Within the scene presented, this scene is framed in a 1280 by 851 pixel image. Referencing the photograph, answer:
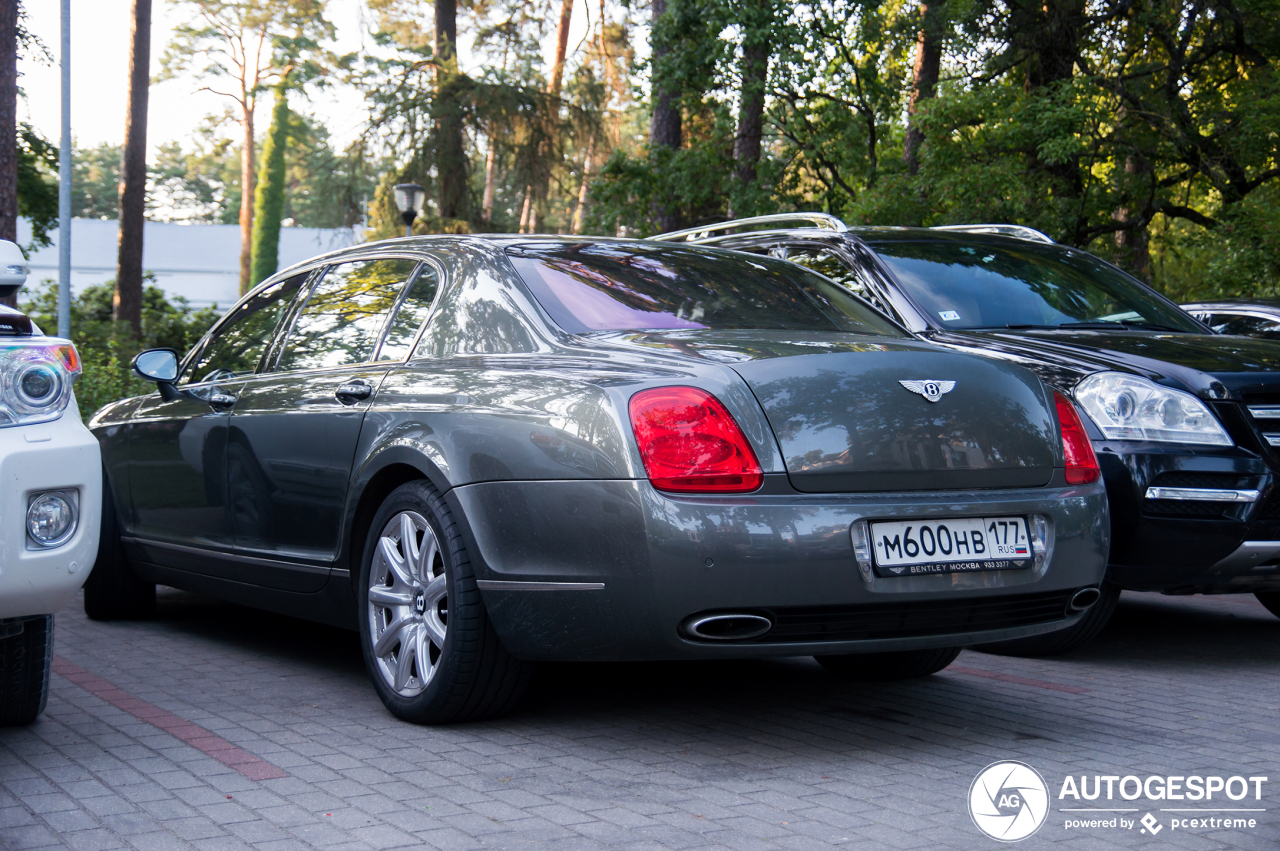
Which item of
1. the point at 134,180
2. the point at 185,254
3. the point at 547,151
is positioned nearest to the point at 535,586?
the point at 134,180

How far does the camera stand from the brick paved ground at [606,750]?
322 centimetres

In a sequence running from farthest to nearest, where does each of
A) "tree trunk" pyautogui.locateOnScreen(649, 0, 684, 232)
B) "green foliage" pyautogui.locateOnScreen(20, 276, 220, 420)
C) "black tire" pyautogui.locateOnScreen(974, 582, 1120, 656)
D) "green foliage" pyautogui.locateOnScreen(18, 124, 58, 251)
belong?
"green foliage" pyautogui.locateOnScreen(18, 124, 58, 251) → "tree trunk" pyautogui.locateOnScreen(649, 0, 684, 232) → "green foliage" pyautogui.locateOnScreen(20, 276, 220, 420) → "black tire" pyautogui.locateOnScreen(974, 582, 1120, 656)

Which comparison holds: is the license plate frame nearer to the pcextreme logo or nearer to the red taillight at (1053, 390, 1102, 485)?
the red taillight at (1053, 390, 1102, 485)

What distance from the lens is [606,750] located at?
3.99 metres

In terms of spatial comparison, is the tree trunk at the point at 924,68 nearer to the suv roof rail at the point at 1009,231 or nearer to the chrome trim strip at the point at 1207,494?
the suv roof rail at the point at 1009,231

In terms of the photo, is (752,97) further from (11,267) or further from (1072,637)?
(11,267)

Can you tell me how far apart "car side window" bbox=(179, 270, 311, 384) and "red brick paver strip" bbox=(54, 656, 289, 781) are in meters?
1.30

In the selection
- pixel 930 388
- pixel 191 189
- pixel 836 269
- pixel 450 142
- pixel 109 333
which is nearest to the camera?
pixel 930 388

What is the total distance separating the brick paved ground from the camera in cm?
322

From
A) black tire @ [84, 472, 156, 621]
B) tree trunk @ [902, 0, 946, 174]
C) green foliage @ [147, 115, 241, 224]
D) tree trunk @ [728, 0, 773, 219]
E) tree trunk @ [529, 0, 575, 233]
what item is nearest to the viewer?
black tire @ [84, 472, 156, 621]

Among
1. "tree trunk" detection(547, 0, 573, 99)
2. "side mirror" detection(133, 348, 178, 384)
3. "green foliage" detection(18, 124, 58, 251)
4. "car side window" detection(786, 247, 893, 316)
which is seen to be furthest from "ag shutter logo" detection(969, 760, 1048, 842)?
"tree trunk" detection(547, 0, 573, 99)

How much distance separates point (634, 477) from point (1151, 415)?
2.66 meters

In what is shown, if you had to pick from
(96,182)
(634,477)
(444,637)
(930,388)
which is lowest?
(444,637)

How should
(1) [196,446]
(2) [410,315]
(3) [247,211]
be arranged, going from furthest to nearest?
(3) [247,211] < (1) [196,446] < (2) [410,315]
